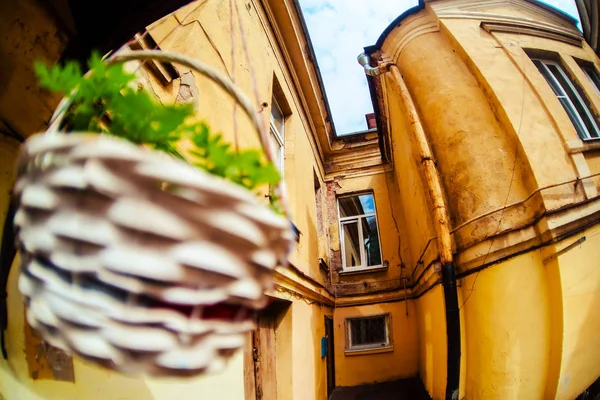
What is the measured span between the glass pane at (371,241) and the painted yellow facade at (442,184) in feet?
5.27

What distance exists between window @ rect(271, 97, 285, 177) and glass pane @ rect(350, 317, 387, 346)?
4.23m

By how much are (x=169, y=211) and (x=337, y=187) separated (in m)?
7.33

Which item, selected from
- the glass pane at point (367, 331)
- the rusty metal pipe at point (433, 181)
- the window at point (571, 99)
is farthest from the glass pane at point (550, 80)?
the glass pane at point (367, 331)

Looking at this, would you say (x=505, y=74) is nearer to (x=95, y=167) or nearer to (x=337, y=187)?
(x=337, y=187)

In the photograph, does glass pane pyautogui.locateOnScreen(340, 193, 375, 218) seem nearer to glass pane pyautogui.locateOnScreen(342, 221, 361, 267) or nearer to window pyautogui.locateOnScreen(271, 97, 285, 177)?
glass pane pyautogui.locateOnScreen(342, 221, 361, 267)

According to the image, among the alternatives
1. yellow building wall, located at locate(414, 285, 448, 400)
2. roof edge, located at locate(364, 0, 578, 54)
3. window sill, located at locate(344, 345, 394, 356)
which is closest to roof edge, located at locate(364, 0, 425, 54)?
roof edge, located at locate(364, 0, 578, 54)

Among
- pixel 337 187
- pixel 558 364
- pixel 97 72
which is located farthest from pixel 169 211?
pixel 337 187

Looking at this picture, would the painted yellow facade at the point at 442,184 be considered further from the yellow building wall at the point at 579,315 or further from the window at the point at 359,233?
the window at the point at 359,233

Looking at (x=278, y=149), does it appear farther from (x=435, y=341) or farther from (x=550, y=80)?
(x=550, y=80)

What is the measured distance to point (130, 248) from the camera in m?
0.40

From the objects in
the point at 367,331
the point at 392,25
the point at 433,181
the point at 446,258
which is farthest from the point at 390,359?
the point at 392,25

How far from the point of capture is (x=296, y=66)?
5.34 m

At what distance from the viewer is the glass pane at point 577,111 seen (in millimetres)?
3924

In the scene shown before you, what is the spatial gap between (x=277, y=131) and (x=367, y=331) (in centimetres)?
488
